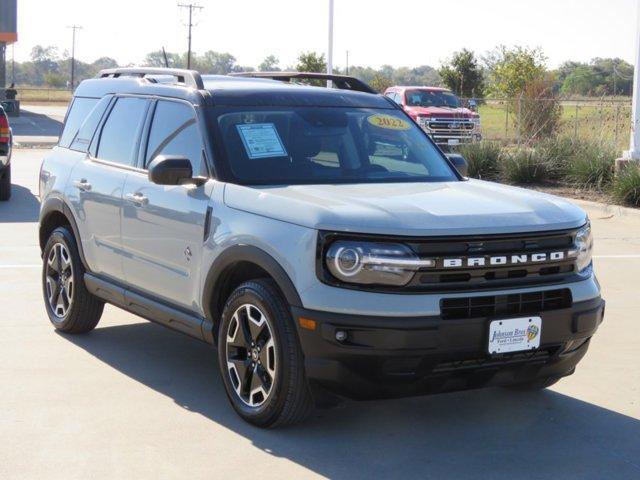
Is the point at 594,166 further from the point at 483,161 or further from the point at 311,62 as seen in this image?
the point at 311,62

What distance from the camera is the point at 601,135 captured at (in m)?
19.8

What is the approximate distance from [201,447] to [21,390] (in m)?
1.52

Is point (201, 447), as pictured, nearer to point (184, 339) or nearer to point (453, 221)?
point (453, 221)

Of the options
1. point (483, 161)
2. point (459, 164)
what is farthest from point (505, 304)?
point (483, 161)

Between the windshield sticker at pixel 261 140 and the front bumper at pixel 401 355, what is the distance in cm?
131

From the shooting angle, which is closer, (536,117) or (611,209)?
(611,209)

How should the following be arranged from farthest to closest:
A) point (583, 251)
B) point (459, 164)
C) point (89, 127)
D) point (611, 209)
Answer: point (611, 209)
point (89, 127)
point (459, 164)
point (583, 251)

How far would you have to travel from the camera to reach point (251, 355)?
18.4 feet

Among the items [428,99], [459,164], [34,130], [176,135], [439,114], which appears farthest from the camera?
[34,130]

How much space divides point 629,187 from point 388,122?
1007 cm

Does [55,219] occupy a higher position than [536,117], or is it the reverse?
[536,117]

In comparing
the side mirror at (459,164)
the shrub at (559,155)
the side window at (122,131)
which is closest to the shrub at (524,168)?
the shrub at (559,155)

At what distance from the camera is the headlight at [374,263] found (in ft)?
16.6

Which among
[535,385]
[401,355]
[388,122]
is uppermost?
[388,122]
